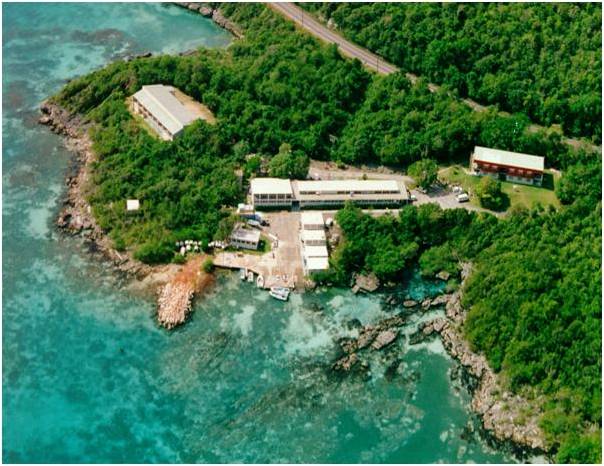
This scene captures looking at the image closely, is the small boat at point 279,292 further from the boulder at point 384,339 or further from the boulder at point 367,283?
the boulder at point 384,339

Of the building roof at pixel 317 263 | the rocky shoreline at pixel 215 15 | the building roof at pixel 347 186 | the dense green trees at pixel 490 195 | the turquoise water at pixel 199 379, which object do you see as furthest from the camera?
the rocky shoreline at pixel 215 15

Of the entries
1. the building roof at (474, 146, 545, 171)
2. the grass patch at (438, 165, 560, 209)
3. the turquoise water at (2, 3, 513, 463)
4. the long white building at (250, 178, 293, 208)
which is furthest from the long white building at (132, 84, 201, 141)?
the building roof at (474, 146, 545, 171)

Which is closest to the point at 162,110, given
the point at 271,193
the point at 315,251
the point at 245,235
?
the point at 271,193

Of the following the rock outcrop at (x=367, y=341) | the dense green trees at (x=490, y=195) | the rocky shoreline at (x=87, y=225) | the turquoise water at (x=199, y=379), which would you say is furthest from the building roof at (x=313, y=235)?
the dense green trees at (x=490, y=195)

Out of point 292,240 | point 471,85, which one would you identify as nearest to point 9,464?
point 292,240

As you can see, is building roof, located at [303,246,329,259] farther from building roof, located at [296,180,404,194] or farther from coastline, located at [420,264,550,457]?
coastline, located at [420,264,550,457]

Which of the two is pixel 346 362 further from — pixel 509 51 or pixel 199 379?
pixel 509 51
